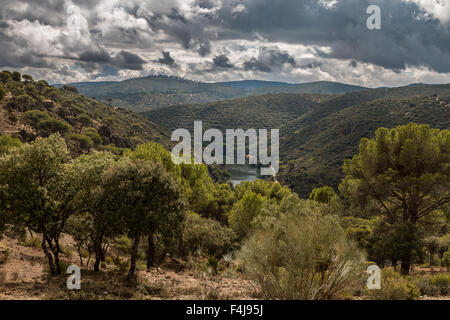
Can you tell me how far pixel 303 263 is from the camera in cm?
895

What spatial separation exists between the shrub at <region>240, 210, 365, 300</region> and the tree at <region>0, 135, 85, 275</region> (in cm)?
824

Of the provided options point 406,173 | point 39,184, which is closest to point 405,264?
point 406,173

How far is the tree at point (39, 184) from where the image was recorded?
11.4 meters

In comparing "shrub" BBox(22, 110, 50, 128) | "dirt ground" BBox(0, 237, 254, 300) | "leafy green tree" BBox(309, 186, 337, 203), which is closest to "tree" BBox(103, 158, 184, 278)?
"dirt ground" BBox(0, 237, 254, 300)

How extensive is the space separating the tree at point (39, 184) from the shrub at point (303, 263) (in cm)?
824

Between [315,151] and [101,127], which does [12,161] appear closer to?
[101,127]

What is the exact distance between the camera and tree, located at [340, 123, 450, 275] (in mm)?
16281

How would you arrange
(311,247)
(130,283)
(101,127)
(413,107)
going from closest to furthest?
(311,247), (130,283), (101,127), (413,107)

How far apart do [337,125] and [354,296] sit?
15471cm

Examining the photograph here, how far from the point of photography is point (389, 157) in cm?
1770

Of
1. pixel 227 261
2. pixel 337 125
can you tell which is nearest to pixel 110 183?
pixel 227 261

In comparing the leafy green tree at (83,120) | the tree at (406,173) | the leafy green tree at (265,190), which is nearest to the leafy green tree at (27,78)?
the leafy green tree at (83,120)

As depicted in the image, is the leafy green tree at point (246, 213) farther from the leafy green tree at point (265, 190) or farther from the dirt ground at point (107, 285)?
the dirt ground at point (107, 285)
